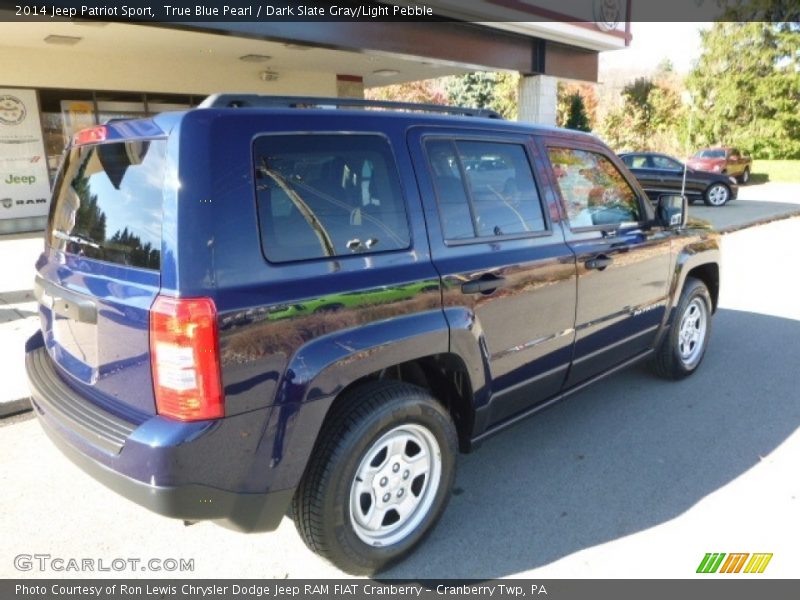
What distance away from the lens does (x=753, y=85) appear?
2911 cm

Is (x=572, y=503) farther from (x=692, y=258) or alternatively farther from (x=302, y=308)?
(x=692, y=258)

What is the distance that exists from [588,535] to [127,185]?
8.43 ft

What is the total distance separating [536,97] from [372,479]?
11.9 m

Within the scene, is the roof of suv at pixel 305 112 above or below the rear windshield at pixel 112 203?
above

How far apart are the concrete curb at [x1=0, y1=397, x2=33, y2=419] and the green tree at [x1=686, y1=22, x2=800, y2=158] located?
3380 cm

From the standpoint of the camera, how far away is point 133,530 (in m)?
2.73

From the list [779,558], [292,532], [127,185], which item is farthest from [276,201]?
[779,558]

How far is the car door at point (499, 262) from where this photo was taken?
8.50 feet

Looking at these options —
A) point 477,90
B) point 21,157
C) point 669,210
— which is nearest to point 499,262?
point 669,210

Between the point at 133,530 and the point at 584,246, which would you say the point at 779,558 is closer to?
the point at 584,246

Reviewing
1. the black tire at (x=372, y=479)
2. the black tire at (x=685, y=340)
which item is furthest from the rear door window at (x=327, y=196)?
Result: the black tire at (x=685, y=340)

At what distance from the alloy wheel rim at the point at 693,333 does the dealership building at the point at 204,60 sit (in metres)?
6.47

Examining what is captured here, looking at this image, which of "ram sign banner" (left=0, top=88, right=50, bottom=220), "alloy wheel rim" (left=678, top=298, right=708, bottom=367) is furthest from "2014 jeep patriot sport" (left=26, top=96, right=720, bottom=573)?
"ram sign banner" (left=0, top=88, right=50, bottom=220)

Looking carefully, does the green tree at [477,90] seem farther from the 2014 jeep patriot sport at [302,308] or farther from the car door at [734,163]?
the 2014 jeep patriot sport at [302,308]
